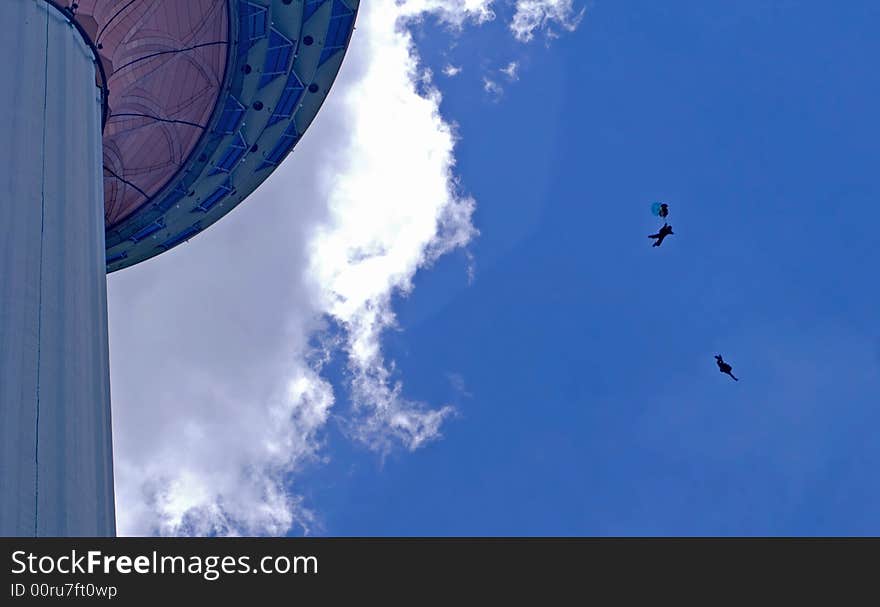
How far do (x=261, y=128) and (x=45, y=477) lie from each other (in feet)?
82.8

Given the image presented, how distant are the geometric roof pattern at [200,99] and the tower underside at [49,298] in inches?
391

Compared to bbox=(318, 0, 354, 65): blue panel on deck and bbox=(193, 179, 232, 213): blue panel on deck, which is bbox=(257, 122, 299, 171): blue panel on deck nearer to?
bbox=(193, 179, 232, 213): blue panel on deck

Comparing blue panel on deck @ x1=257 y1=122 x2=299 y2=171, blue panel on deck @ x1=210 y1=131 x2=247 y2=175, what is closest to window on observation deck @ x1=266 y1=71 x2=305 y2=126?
blue panel on deck @ x1=257 y1=122 x2=299 y2=171

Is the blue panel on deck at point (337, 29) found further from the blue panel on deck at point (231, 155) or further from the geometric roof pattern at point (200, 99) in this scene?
the blue panel on deck at point (231, 155)

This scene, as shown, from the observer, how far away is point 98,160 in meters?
24.5

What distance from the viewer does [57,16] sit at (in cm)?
2522

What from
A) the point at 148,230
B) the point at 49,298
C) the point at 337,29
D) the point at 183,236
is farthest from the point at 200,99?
the point at 49,298

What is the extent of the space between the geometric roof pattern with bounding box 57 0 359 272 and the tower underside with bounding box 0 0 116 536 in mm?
9930

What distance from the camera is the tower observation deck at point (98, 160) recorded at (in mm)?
17172
